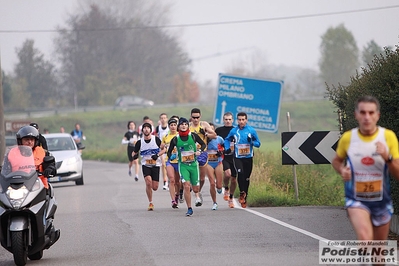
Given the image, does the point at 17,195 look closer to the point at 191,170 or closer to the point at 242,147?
the point at 191,170

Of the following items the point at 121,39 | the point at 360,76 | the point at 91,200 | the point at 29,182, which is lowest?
the point at 91,200

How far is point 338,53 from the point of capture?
350ft

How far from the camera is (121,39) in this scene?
10331 cm

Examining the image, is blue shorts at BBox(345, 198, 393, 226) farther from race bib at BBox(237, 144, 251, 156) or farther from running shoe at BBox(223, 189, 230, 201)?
running shoe at BBox(223, 189, 230, 201)

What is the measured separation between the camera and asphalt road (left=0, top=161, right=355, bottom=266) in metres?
11.4

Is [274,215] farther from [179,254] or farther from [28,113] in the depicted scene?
[28,113]

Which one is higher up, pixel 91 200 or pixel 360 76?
pixel 360 76

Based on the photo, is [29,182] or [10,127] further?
[10,127]

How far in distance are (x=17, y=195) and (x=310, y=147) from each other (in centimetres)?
903

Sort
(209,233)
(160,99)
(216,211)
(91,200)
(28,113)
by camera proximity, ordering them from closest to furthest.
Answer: (209,233) → (216,211) → (91,200) → (28,113) → (160,99)

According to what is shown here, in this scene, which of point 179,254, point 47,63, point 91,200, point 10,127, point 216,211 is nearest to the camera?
point 179,254

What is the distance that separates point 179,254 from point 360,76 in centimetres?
656

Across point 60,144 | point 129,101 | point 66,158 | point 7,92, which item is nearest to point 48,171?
point 66,158

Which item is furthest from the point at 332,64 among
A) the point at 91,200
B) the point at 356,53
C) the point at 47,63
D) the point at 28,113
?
the point at 91,200
